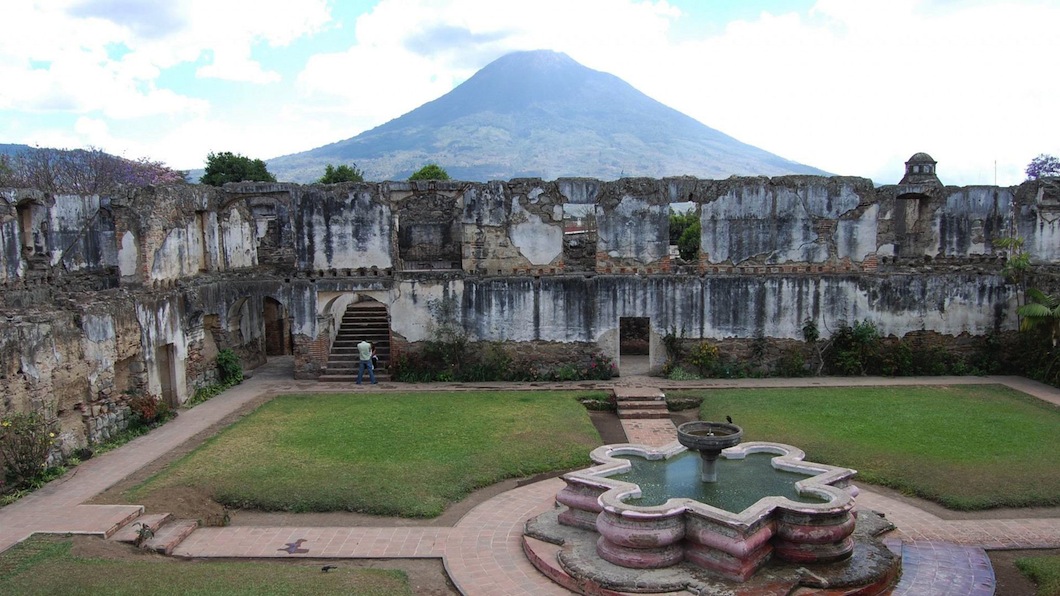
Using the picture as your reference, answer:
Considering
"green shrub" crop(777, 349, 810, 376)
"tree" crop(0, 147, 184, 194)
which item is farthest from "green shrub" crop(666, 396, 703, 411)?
"tree" crop(0, 147, 184, 194)

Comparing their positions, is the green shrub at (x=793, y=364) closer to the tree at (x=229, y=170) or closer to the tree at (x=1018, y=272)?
the tree at (x=1018, y=272)

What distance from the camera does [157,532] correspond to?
925cm

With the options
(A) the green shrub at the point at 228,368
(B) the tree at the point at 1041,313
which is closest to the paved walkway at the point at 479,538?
(A) the green shrub at the point at 228,368

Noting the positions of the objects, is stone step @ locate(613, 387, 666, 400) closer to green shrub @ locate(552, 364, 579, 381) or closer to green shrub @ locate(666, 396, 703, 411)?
green shrub @ locate(666, 396, 703, 411)

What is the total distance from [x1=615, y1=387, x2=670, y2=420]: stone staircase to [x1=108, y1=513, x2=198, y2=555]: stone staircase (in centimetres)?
858

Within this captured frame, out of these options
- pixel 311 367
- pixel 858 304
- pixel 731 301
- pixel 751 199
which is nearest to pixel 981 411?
pixel 858 304

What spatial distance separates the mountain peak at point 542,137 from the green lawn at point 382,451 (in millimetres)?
94244

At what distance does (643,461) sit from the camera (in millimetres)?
10375

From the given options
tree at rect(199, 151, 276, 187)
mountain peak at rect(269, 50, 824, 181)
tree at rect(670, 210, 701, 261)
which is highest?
mountain peak at rect(269, 50, 824, 181)

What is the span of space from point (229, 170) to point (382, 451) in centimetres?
2586

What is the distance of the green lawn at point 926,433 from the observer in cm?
1031

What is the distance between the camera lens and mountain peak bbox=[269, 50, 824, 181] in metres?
125

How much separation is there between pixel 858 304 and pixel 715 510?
11897mm

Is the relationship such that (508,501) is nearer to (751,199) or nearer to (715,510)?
(715,510)
